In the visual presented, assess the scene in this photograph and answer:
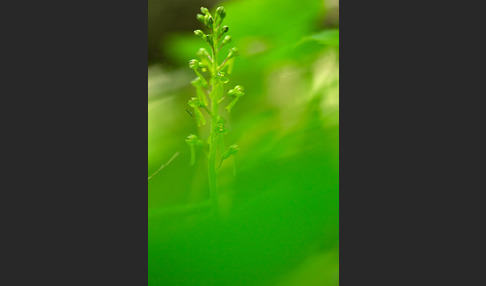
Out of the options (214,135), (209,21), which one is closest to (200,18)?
(209,21)

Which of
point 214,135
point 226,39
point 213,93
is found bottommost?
point 214,135

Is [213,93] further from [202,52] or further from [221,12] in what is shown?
[221,12]

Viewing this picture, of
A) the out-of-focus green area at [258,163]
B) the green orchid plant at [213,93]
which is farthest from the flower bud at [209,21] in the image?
the out-of-focus green area at [258,163]

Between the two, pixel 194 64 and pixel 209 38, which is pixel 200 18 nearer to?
pixel 209 38

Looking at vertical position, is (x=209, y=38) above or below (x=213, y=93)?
above

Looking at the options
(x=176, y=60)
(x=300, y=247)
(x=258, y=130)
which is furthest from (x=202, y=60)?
(x=300, y=247)

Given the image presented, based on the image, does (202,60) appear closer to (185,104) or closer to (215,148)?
(185,104)

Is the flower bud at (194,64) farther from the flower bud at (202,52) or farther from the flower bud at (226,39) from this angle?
the flower bud at (226,39)
